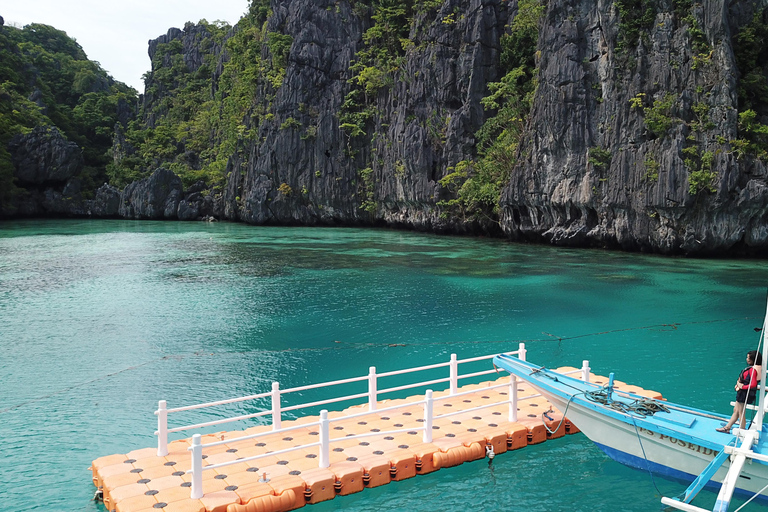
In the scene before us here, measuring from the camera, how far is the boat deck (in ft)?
29.0

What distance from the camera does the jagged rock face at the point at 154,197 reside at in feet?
284

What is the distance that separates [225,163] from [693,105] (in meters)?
65.7

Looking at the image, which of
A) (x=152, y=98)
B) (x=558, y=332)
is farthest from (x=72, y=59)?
(x=558, y=332)

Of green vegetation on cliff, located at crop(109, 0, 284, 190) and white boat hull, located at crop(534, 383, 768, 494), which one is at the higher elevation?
green vegetation on cliff, located at crop(109, 0, 284, 190)

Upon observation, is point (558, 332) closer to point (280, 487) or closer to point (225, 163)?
point (280, 487)

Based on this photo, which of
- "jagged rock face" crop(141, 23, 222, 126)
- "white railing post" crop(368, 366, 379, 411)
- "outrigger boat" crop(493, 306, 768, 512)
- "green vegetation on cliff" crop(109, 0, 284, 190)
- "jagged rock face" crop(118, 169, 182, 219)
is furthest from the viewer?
"jagged rock face" crop(141, 23, 222, 126)

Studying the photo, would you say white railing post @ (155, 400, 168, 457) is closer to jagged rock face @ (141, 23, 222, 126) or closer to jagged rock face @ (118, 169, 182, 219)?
jagged rock face @ (118, 169, 182, 219)

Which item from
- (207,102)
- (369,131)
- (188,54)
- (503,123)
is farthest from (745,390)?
(188,54)

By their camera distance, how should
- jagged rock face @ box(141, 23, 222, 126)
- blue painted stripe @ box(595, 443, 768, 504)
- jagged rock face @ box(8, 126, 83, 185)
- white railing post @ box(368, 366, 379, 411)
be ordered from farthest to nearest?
jagged rock face @ box(141, 23, 222, 126)
jagged rock face @ box(8, 126, 83, 185)
white railing post @ box(368, 366, 379, 411)
blue painted stripe @ box(595, 443, 768, 504)

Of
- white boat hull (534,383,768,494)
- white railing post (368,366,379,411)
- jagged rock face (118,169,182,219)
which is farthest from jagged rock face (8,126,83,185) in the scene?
white boat hull (534,383,768,494)

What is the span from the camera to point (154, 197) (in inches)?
3418

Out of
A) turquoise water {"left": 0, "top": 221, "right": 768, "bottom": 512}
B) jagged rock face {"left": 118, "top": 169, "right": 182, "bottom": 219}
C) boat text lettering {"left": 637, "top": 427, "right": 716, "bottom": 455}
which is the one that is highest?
jagged rock face {"left": 118, "top": 169, "right": 182, "bottom": 219}

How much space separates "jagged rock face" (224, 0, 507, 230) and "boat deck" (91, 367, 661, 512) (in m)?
48.7

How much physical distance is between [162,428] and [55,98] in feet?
371
